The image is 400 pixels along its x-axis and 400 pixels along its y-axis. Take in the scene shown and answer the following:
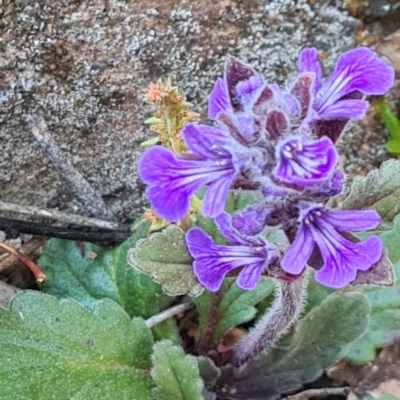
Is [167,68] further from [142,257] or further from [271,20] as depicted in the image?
[142,257]

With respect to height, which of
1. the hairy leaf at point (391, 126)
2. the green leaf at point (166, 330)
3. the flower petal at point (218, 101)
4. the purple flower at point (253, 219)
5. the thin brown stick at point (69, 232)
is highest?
the flower petal at point (218, 101)

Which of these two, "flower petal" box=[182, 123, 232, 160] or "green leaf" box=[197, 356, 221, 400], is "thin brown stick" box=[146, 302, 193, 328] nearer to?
"green leaf" box=[197, 356, 221, 400]

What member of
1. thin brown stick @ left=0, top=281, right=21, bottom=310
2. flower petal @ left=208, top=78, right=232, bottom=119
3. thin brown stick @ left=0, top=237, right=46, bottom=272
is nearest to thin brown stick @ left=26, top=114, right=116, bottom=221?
thin brown stick @ left=0, top=237, right=46, bottom=272

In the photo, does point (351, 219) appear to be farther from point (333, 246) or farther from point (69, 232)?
point (69, 232)

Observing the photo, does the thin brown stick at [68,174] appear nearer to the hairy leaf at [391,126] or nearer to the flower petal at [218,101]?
the flower petal at [218,101]

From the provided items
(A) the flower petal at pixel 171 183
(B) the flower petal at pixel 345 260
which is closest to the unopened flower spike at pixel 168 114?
(A) the flower petal at pixel 171 183

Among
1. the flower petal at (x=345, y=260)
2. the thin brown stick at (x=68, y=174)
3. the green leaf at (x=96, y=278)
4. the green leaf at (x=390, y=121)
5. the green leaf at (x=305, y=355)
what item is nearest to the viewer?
the flower petal at (x=345, y=260)
